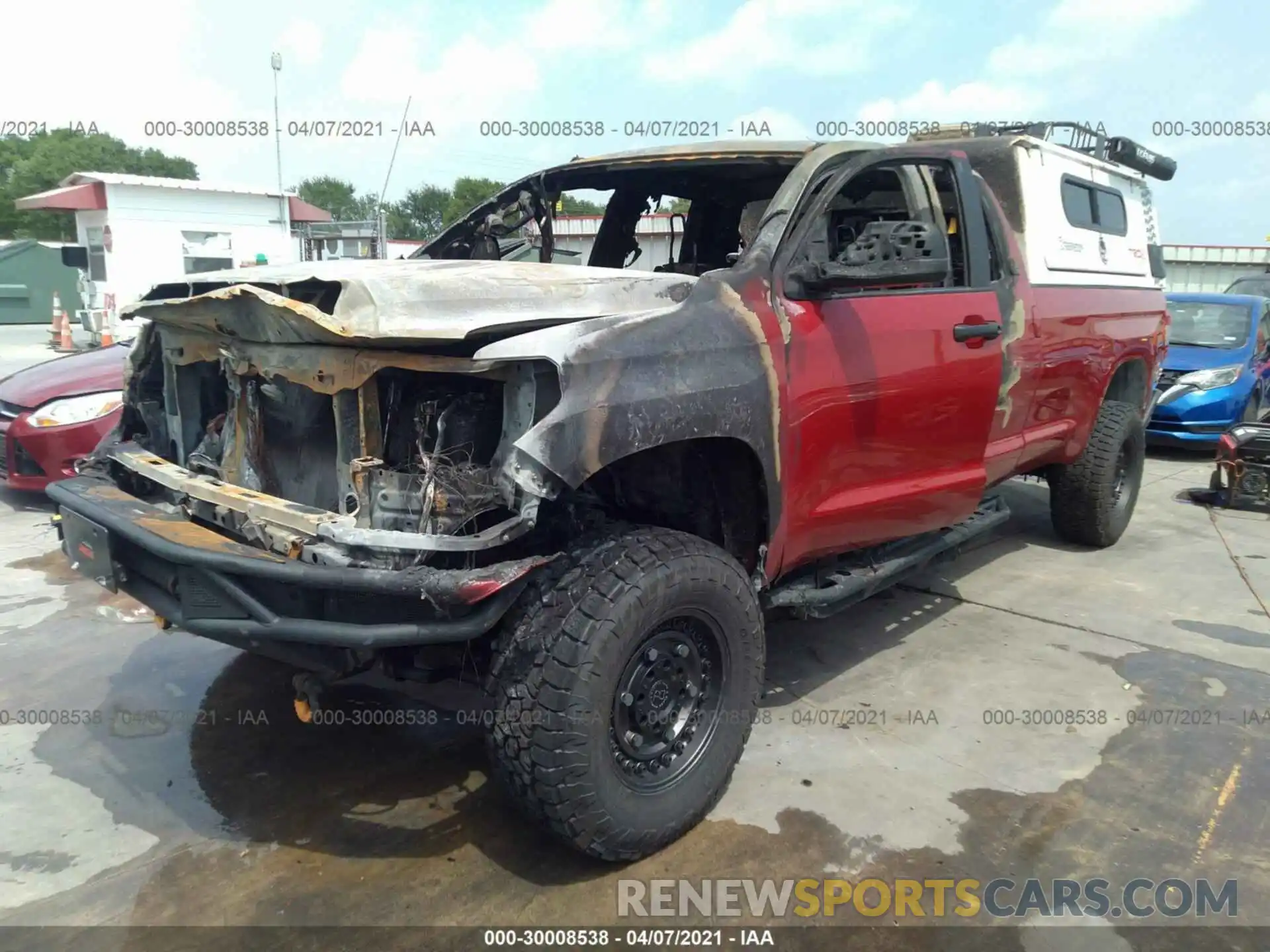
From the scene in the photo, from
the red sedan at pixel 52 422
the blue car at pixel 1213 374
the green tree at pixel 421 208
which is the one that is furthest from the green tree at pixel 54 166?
the blue car at pixel 1213 374

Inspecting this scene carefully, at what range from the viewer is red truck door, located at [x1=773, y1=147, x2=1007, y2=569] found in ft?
9.78

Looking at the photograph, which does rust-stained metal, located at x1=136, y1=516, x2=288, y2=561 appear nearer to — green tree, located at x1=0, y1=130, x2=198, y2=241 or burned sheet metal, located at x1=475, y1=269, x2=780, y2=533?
burned sheet metal, located at x1=475, y1=269, x2=780, y2=533

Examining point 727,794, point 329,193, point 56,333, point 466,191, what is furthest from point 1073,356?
point 329,193

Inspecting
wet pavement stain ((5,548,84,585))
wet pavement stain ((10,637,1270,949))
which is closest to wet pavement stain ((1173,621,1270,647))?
wet pavement stain ((10,637,1270,949))

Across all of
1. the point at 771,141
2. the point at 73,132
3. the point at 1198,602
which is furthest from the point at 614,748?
the point at 73,132

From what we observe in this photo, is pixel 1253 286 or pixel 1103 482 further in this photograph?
pixel 1253 286

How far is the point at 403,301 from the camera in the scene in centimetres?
244

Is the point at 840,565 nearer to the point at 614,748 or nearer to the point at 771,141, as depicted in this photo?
the point at 614,748

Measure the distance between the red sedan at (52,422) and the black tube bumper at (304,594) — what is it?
12.1 ft

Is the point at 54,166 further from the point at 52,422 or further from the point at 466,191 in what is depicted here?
the point at 52,422

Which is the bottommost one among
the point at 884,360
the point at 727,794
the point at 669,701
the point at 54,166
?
the point at 727,794

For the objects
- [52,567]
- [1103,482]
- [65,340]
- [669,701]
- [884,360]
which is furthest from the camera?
[65,340]

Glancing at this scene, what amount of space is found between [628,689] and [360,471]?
94cm

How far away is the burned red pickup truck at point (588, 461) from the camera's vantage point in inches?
92.5
